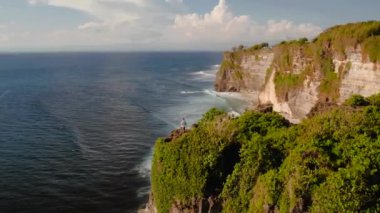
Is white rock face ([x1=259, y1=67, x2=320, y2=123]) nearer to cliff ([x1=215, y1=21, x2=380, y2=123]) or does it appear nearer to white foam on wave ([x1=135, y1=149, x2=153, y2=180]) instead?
cliff ([x1=215, y1=21, x2=380, y2=123])

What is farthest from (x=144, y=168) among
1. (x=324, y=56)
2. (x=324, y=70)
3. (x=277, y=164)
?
(x=324, y=56)

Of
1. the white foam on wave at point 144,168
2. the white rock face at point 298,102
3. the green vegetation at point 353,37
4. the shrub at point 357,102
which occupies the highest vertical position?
the green vegetation at point 353,37

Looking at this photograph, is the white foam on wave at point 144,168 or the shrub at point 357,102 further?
the white foam on wave at point 144,168

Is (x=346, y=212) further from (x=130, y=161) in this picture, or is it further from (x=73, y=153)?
(x=73, y=153)

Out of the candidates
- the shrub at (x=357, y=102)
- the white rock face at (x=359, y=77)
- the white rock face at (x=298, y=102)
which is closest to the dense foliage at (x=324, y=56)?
the white rock face at (x=359, y=77)

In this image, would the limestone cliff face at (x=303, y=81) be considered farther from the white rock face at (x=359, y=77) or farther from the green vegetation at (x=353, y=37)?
the green vegetation at (x=353, y=37)

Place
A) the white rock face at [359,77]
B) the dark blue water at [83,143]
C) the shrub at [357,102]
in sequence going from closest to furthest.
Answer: the shrub at [357,102] → the dark blue water at [83,143] → the white rock face at [359,77]

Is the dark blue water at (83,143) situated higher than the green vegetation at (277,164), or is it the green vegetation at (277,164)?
the green vegetation at (277,164)
